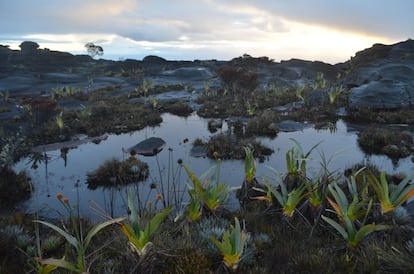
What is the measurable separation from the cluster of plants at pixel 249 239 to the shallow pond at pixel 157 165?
35.7 inches

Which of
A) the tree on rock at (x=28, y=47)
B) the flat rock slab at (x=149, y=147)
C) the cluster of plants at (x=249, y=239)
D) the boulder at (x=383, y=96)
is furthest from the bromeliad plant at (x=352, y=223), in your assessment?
the tree on rock at (x=28, y=47)

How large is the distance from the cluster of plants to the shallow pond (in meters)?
0.91

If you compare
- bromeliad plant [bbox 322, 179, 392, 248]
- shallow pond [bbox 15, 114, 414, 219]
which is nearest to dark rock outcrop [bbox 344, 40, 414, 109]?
shallow pond [bbox 15, 114, 414, 219]

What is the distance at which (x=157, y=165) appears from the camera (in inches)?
417

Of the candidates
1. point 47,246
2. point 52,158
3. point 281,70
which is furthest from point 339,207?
point 281,70

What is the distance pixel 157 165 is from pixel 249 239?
6.36 m

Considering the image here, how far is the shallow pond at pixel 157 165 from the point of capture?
764 centimetres

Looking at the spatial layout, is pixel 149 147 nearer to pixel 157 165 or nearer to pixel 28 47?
pixel 157 165

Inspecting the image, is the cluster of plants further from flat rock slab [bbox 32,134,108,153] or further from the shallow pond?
flat rock slab [bbox 32,134,108,153]

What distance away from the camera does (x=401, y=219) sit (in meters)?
5.25

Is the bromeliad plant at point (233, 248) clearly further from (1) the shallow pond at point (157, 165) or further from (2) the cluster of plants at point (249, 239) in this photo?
(1) the shallow pond at point (157, 165)

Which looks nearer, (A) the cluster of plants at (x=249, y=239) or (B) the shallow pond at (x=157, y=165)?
(A) the cluster of plants at (x=249, y=239)

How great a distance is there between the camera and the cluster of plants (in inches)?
150

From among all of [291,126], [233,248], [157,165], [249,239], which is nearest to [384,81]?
[291,126]
